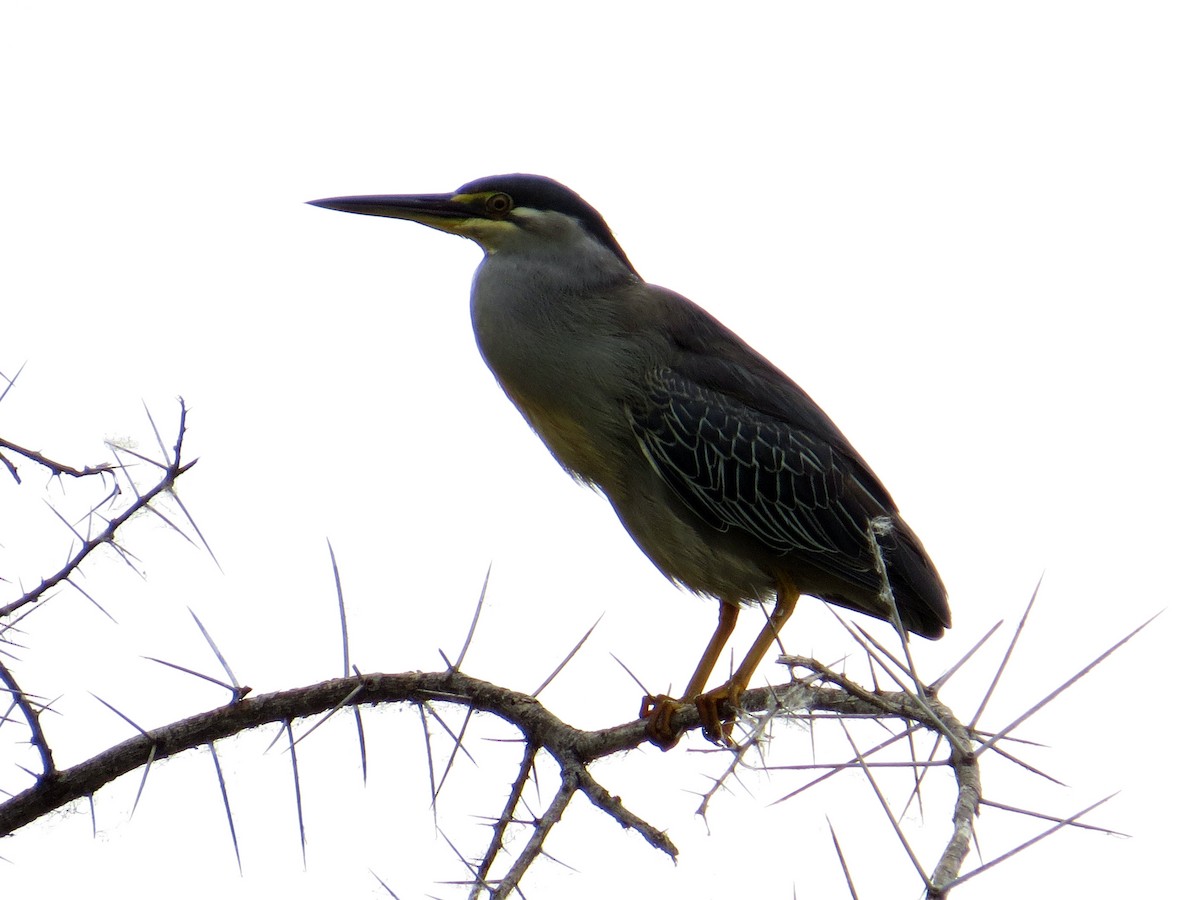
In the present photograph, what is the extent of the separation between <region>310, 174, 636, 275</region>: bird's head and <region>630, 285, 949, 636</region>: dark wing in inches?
21.9

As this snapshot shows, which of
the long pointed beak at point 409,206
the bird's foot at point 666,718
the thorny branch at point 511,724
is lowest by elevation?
the thorny branch at point 511,724

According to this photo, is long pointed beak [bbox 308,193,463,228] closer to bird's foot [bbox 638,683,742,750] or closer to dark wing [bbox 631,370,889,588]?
dark wing [bbox 631,370,889,588]

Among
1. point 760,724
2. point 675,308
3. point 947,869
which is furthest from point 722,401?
point 947,869

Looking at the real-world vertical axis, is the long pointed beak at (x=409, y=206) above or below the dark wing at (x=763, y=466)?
above

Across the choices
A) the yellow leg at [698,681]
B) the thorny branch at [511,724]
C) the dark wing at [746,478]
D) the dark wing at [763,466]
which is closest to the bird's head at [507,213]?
the dark wing at [763,466]

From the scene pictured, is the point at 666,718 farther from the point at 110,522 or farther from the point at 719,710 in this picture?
the point at 110,522

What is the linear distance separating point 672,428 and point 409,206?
143 centimetres

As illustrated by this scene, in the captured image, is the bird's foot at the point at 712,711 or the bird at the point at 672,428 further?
the bird at the point at 672,428

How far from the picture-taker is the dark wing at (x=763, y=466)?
4551 millimetres

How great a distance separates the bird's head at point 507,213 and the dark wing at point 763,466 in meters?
0.56

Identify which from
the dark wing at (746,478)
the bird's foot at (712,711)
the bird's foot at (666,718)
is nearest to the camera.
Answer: the bird's foot at (666,718)

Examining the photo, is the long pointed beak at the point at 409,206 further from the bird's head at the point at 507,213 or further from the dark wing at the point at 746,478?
the dark wing at the point at 746,478

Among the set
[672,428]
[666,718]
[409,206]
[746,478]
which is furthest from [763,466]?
[409,206]

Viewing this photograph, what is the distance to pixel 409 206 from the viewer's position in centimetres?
481
